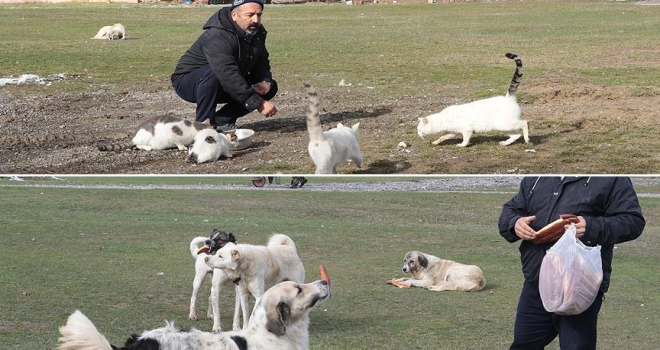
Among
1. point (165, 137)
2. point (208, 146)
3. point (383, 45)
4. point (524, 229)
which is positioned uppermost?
point (524, 229)

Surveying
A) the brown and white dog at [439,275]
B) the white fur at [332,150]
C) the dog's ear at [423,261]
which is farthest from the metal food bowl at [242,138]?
the dog's ear at [423,261]

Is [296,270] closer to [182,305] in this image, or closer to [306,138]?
[182,305]

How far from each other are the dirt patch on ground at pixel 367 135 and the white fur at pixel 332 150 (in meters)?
0.49

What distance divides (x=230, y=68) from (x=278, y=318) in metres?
6.68

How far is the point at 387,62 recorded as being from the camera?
2525 cm

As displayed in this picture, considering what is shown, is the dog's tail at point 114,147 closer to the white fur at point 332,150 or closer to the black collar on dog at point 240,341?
the white fur at point 332,150

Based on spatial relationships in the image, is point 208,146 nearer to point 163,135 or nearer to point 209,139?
point 209,139

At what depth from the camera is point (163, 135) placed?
14.1 metres

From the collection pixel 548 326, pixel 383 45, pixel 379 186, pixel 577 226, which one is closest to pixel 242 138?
pixel 548 326

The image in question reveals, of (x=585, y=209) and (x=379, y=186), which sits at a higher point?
(x=585, y=209)

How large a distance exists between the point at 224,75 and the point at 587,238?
7.54 m

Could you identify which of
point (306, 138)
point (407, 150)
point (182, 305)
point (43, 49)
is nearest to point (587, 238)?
point (182, 305)

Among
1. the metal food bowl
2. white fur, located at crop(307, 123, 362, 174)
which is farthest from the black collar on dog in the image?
the metal food bowl

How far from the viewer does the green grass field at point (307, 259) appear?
9539mm
